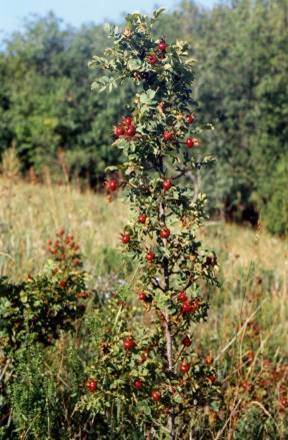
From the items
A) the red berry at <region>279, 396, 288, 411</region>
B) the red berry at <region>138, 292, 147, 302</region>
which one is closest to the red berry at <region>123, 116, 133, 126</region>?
the red berry at <region>138, 292, 147, 302</region>

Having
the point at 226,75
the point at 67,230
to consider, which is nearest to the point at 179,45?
the point at 67,230

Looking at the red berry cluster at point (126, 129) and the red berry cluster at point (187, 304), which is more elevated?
the red berry cluster at point (126, 129)

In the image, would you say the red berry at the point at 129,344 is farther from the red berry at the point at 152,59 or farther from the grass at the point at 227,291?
the red berry at the point at 152,59

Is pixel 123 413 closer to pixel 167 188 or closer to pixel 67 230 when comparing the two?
pixel 167 188

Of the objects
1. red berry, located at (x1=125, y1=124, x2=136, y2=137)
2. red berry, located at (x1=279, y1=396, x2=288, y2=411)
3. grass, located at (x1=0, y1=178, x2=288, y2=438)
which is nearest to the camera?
red berry, located at (x1=125, y1=124, x2=136, y2=137)

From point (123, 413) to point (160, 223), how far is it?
Result: 0.97m

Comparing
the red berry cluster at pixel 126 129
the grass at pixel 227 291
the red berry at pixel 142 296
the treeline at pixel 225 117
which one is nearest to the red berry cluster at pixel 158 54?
the red berry cluster at pixel 126 129

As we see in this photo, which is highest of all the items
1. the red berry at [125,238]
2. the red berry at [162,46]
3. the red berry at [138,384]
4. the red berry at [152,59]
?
the red berry at [162,46]

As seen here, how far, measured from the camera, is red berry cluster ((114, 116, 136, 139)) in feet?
8.96

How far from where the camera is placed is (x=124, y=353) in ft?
9.61

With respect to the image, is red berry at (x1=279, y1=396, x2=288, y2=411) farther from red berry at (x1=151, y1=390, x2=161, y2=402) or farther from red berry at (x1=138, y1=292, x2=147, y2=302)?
red berry at (x1=138, y1=292, x2=147, y2=302)

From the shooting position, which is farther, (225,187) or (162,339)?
(225,187)

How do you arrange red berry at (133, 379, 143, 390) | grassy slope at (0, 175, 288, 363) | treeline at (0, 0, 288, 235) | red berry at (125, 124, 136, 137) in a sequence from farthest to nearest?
treeline at (0, 0, 288, 235) < grassy slope at (0, 175, 288, 363) < red berry at (133, 379, 143, 390) < red berry at (125, 124, 136, 137)

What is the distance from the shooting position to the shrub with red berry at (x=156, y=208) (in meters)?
2.80
